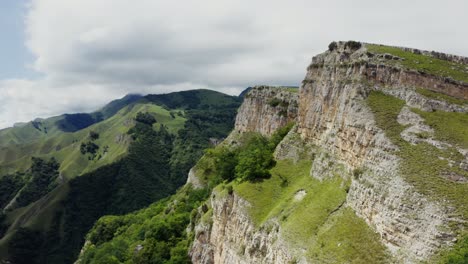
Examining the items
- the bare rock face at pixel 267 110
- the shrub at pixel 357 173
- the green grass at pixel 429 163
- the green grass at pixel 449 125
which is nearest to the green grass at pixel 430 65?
the green grass at pixel 449 125

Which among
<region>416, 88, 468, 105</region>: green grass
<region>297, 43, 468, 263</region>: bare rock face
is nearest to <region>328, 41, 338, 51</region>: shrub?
<region>297, 43, 468, 263</region>: bare rock face

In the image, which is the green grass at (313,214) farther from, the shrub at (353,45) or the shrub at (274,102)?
the shrub at (274,102)

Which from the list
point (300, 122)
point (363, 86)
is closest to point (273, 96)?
point (300, 122)

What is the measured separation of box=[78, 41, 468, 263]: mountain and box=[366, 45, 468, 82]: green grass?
0.78ft

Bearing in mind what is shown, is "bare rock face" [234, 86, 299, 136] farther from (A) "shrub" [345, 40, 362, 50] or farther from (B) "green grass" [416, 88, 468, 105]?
(B) "green grass" [416, 88, 468, 105]

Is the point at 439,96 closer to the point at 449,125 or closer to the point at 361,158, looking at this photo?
the point at 449,125

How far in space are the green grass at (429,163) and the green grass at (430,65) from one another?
8.37m

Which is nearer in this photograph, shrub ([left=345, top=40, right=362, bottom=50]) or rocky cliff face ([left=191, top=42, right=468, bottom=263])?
rocky cliff face ([left=191, top=42, right=468, bottom=263])

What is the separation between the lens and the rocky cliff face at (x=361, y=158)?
112 feet

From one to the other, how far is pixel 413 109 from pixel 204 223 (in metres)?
48.8

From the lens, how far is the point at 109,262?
102562mm

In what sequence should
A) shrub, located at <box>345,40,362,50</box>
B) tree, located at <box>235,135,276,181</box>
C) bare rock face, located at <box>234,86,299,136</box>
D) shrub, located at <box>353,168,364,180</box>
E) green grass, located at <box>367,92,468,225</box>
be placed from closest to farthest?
green grass, located at <box>367,92,468,225</box> → shrub, located at <box>353,168,364,180</box> → shrub, located at <box>345,40,362,50</box> → tree, located at <box>235,135,276,181</box> → bare rock face, located at <box>234,86,299,136</box>

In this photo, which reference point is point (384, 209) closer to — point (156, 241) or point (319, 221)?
point (319, 221)

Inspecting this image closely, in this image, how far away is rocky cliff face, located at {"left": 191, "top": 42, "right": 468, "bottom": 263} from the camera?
1340 inches
